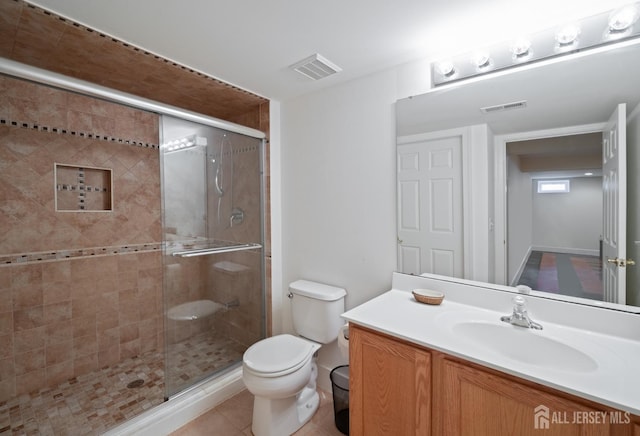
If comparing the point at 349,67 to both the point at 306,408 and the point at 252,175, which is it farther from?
the point at 306,408

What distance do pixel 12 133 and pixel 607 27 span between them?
11.0 feet

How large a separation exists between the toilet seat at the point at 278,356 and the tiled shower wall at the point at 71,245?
1.41 meters

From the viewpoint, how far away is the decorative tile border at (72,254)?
6.36 ft

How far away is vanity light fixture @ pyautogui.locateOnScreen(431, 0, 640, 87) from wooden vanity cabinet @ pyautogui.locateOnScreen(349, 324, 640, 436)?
4.61 ft

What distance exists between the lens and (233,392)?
2.08m

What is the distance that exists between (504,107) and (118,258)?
2957 mm

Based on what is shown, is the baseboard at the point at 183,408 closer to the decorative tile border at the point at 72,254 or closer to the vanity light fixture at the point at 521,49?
the decorative tile border at the point at 72,254

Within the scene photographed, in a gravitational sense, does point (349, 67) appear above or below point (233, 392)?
above

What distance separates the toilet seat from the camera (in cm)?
158

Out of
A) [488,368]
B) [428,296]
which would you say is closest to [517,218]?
[428,296]

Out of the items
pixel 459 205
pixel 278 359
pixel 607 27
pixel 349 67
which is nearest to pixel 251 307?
pixel 278 359

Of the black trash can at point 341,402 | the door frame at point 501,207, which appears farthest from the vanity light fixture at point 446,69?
the black trash can at point 341,402

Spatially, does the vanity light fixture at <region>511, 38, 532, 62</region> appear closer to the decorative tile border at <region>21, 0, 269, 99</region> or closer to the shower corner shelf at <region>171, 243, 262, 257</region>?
the decorative tile border at <region>21, 0, 269, 99</region>

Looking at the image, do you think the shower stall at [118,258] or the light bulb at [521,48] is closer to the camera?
the light bulb at [521,48]
